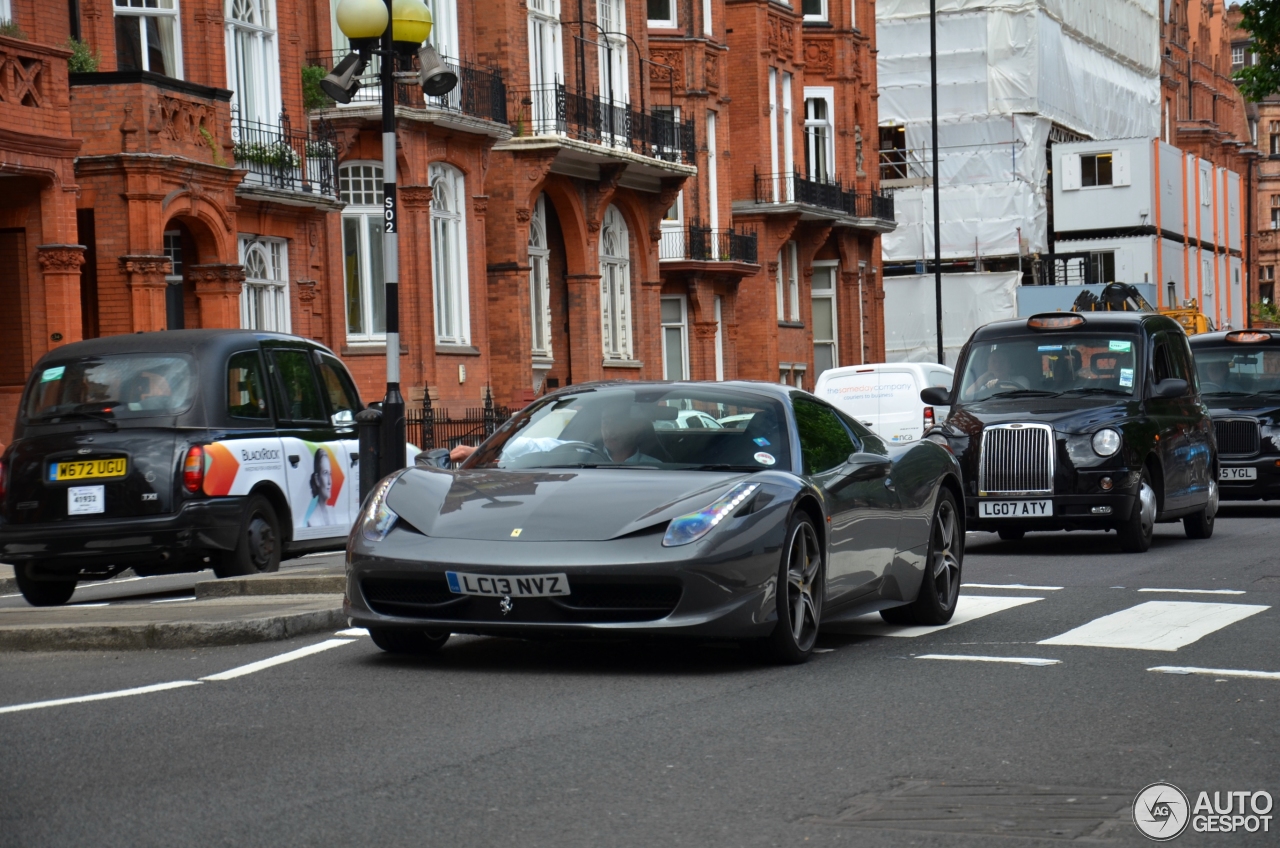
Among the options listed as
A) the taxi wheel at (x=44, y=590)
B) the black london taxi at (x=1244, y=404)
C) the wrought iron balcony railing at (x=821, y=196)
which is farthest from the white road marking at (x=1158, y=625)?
the wrought iron balcony railing at (x=821, y=196)

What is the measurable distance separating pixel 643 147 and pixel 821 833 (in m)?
37.1

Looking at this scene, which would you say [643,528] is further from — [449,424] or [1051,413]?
[449,424]

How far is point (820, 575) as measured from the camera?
30.8 feet

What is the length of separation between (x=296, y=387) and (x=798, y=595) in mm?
6735

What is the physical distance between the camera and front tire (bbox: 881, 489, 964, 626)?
35.7 feet

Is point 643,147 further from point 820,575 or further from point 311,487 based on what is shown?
point 820,575

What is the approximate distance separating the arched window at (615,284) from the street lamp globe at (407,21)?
26.0 meters

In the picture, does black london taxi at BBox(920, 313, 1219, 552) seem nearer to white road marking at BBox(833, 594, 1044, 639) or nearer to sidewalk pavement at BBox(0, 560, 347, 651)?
white road marking at BBox(833, 594, 1044, 639)

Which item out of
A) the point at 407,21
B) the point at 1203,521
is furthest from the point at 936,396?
the point at 407,21

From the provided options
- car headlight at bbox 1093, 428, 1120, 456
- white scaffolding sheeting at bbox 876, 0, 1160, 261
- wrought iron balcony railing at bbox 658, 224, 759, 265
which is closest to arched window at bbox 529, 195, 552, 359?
wrought iron balcony railing at bbox 658, 224, 759, 265

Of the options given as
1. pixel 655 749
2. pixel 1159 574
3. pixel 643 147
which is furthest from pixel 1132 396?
pixel 643 147

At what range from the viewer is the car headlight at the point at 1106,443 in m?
16.5

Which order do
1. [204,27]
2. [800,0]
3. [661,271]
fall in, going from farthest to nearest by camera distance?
[800,0] < [661,271] < [204,27]

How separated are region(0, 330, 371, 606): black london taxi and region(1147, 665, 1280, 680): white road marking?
6.91 meters
